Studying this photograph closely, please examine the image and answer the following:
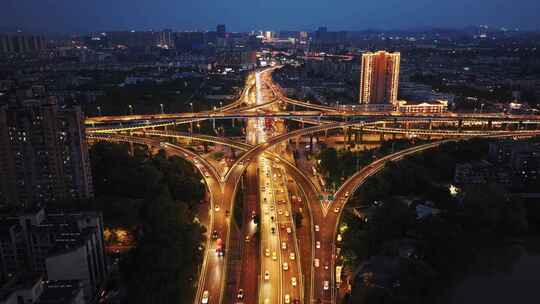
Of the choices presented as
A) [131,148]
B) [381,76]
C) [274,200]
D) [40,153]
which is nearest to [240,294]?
[274,200]

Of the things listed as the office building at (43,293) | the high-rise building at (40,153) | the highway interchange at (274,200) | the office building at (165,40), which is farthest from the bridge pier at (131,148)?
the office building at (165,40)

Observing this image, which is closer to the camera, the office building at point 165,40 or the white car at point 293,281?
the white car at point 293,281

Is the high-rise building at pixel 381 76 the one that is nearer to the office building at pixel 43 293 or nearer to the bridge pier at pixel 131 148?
the bridge pier at pixel 131 148

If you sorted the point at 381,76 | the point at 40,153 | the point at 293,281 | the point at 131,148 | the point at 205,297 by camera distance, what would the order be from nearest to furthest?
the point at 205,297, the point at 293,281, the point at 40,153, the point at 131,148, the point at 381,76

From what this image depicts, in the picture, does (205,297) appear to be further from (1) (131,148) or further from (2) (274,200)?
(1) (131,148)

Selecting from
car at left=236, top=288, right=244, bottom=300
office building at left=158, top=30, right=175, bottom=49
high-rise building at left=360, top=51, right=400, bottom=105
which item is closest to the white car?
car at left=236, top=288, right=244, bottom=300

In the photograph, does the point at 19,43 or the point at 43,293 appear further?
the point at 19,43

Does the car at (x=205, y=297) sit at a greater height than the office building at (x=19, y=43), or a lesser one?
lesser

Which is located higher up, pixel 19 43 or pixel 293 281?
pixel 19 43
